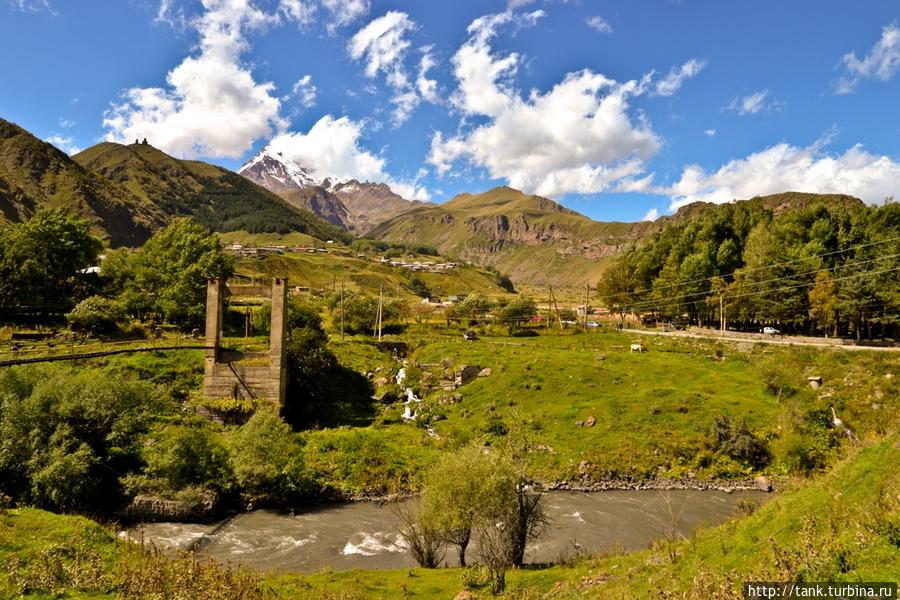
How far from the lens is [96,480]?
26031 millimetres

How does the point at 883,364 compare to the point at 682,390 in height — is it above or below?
above

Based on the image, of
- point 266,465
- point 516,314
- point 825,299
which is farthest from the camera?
point 516,314

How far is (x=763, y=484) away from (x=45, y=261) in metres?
69.3

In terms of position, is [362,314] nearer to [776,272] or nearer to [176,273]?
[176,273]

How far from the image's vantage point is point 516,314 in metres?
78.7

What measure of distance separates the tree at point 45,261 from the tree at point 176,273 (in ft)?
18.1

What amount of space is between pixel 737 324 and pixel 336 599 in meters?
70.3

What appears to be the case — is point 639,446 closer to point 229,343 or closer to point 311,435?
point 311,435

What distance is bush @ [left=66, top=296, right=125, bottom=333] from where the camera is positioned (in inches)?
1797

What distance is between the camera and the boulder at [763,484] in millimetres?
31828

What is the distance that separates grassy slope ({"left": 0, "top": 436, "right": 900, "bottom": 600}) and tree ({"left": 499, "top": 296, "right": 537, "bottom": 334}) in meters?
57.3

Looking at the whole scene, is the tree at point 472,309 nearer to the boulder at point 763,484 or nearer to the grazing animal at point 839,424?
the grazing animal at point 839,424

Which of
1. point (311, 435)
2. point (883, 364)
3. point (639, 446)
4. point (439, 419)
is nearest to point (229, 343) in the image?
point (311, 435)

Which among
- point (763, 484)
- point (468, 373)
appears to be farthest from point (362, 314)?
point (763, 484)
